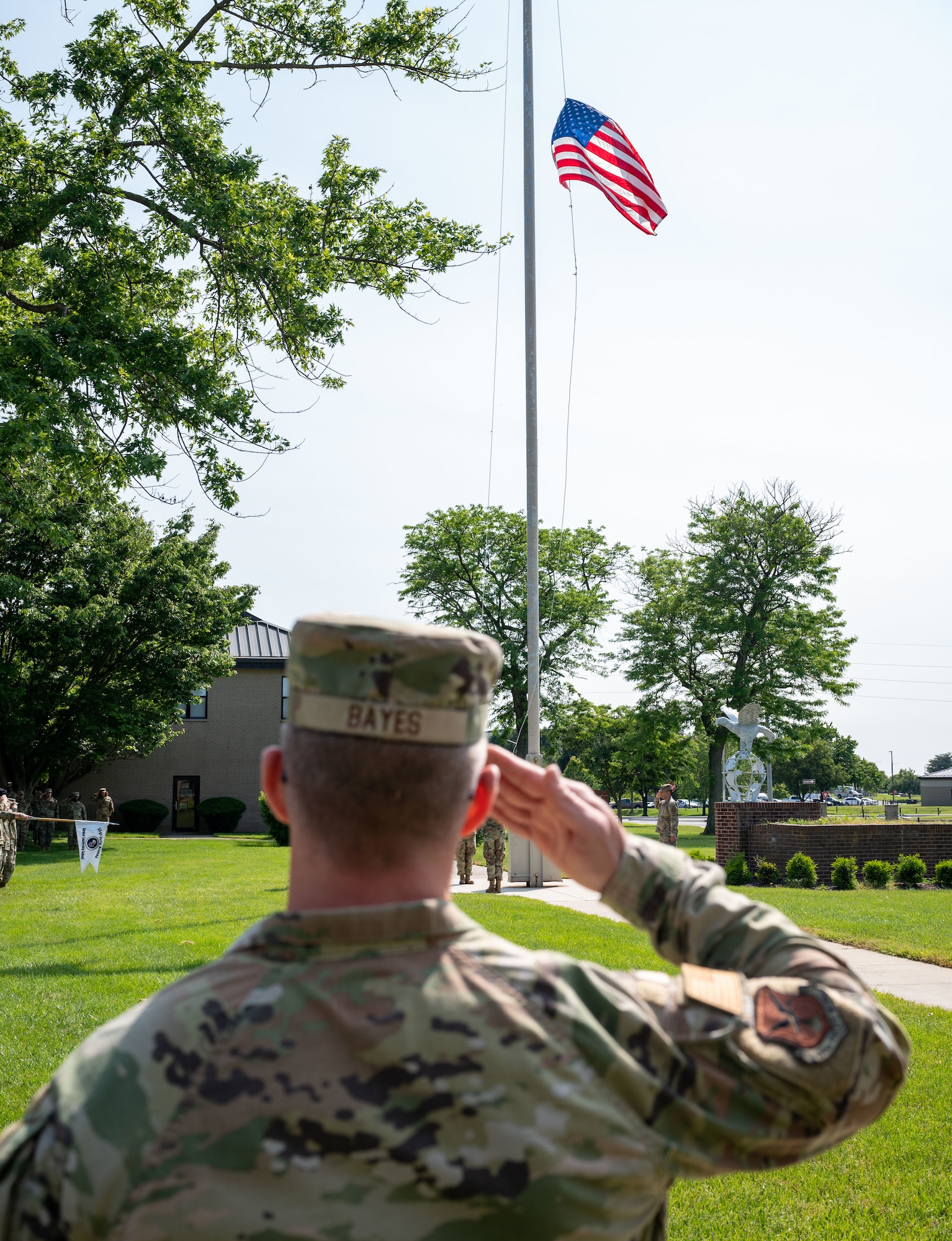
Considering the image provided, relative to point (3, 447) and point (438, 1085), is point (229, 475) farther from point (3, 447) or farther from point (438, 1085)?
point (438, 1085)

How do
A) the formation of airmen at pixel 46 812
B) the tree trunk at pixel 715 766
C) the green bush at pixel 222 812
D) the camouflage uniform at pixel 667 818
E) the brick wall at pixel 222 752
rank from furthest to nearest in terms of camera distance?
1. the brick wall at pixel 222 752
2. the tree trunk at pixel 715 766
3. the green bush at pixel 222 812
4. the formation of airmen at pixel 46 812
5. the camouflage uniform at pixel 667 818

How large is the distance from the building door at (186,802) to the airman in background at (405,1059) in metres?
46.3

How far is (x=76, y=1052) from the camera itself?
53.1 inches

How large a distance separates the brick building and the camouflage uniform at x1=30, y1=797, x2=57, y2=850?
1131cm

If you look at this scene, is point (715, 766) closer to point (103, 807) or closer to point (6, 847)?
point (103, 807)

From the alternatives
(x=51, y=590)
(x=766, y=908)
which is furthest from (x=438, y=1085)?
(x=51, y=590)

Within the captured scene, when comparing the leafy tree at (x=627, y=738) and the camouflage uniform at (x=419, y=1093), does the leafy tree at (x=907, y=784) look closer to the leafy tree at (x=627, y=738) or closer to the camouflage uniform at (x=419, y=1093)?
the leafy tree at (x=627, y=738)

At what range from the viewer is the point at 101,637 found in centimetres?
3103

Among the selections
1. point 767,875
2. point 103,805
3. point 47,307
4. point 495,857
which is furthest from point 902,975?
point 103,805

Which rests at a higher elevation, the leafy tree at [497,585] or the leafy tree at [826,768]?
the leafy tree at [497,585]

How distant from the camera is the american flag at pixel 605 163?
48.8 feet

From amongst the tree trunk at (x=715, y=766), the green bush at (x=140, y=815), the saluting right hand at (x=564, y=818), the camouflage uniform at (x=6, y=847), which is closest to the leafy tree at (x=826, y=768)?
the tree trunk at (x=715, y=766)

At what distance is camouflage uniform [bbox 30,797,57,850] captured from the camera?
1236 inches

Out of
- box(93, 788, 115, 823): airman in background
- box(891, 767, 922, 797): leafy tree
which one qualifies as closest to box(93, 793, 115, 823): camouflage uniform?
box(93, 788, 115, 823): airman in background
